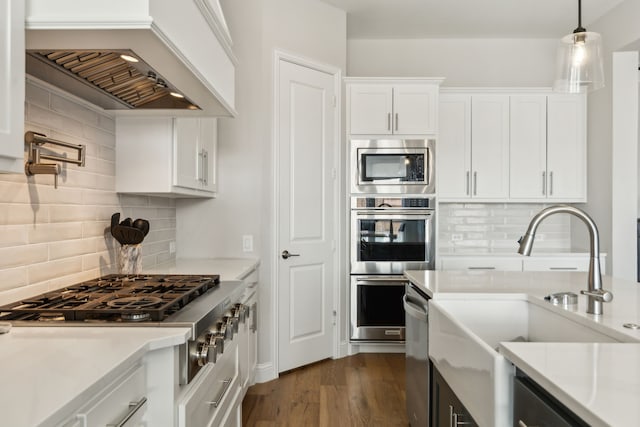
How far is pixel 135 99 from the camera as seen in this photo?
205cm

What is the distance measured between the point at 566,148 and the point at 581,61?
2299 millimetres

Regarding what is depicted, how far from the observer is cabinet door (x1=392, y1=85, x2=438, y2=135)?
399 centimetres

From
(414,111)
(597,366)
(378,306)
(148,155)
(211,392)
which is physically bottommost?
(378,306)

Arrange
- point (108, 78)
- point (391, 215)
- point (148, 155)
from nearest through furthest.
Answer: point (108, 78) → point (148, 155) → point (391, 215)

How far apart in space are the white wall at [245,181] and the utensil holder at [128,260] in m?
1.11

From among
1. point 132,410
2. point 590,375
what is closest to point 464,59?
point 590,375

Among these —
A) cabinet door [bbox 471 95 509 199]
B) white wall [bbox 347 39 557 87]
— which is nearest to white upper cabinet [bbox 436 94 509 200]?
cabinet door [bbox 471 95 509 199]

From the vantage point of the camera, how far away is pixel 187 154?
2539 mm

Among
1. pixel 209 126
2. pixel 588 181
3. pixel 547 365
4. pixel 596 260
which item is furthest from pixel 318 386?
pixel 588 181

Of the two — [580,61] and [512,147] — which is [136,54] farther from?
[512,147]

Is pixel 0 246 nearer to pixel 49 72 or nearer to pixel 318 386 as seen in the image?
pixel 49 72

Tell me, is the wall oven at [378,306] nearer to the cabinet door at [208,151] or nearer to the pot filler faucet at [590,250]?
the cabinet door at [208,151]

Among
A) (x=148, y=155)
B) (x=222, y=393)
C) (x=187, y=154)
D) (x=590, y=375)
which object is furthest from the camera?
(x=187, y=154)

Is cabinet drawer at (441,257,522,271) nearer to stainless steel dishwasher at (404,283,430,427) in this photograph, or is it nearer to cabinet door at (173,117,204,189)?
stainless steel dishwasher at (404,283,430,427)
